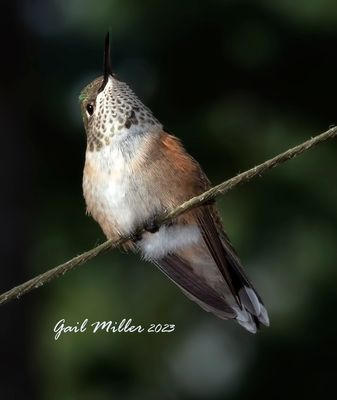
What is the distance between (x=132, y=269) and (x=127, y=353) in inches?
29.3

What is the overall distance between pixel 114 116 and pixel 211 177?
163 inches

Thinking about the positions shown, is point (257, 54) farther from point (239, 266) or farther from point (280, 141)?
point (239, 266)

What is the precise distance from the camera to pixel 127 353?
30.0ft

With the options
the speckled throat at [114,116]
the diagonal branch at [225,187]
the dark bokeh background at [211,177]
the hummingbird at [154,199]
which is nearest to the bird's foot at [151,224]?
the hummingbird at [154,199]

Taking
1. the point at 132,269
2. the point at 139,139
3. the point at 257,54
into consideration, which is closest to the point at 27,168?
the point at 132,269

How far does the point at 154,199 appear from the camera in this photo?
13.9ft

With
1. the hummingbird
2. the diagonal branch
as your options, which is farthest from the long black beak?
the diagonal branch

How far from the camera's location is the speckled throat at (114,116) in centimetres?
417

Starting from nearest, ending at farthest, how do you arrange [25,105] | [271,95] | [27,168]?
1. [27,168]
2. [25,105]
3. [271,95]

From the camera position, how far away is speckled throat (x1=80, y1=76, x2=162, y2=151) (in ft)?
13.7
